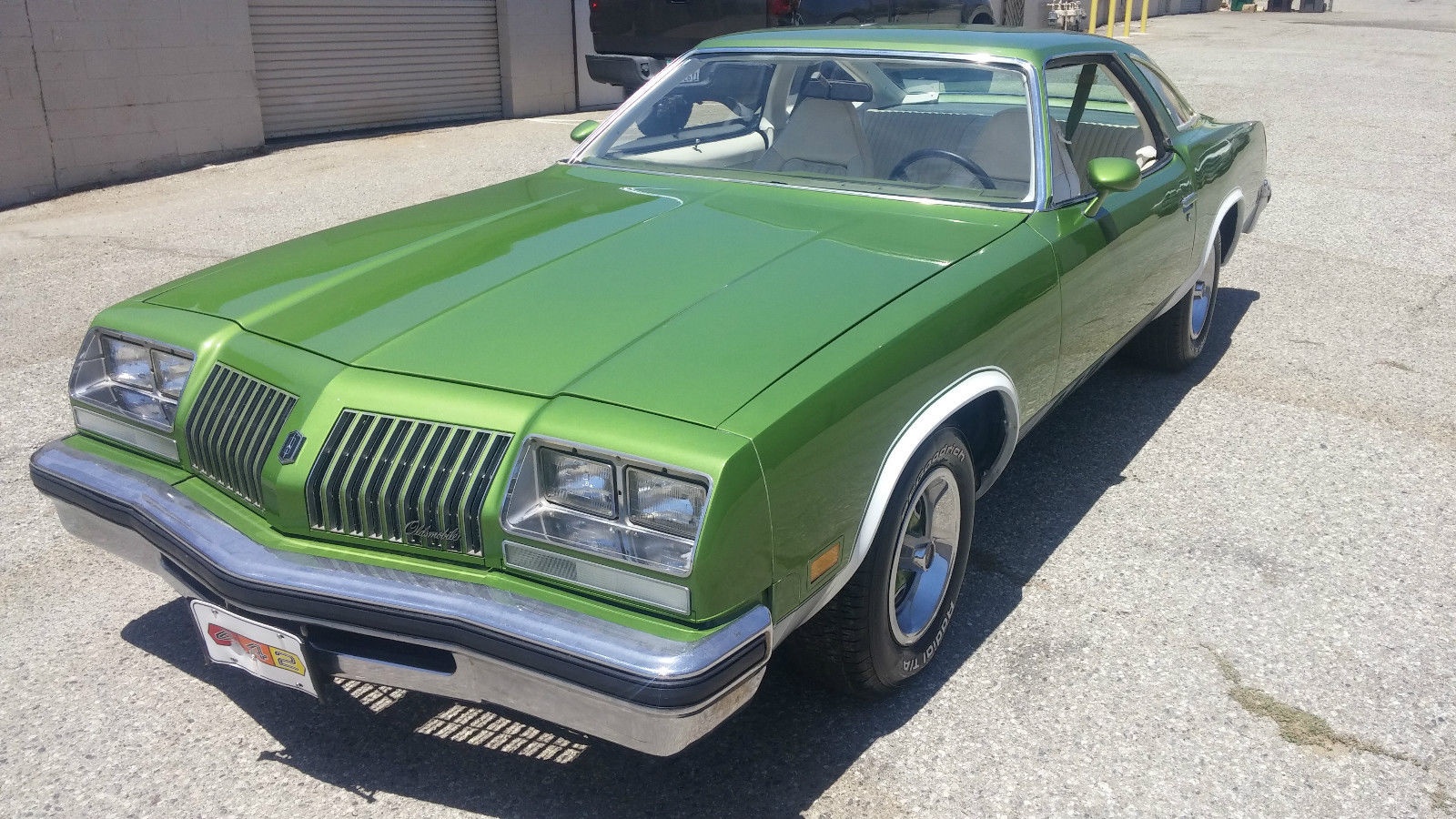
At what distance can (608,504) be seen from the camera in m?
2.31

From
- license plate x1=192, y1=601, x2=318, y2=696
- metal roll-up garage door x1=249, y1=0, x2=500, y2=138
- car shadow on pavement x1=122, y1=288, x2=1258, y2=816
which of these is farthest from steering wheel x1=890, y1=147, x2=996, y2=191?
metal roll-up garage door x1=249, y1=0, x2=500, y2=138

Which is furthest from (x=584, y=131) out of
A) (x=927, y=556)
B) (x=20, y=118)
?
(x=20, y=118)

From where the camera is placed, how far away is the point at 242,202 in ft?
29.1

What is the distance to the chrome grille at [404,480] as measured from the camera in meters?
2.38

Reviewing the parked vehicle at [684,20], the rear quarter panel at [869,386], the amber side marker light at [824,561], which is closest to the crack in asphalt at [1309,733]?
the rear quarter panel at [869,386]

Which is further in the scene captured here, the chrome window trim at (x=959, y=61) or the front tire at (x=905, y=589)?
the chrome window trim at (x=959, y=61)

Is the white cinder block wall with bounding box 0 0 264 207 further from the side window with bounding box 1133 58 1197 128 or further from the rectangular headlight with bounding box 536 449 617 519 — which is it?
the rectangular headlight with bounding box 536 449 617 519

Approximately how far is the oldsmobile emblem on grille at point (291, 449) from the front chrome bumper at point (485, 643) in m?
0.19

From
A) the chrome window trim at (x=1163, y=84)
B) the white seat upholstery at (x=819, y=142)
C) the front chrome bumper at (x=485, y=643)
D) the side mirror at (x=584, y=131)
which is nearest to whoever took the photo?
the front chrome bumper at (x=485, y=643)

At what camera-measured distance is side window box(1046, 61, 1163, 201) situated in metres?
3.85

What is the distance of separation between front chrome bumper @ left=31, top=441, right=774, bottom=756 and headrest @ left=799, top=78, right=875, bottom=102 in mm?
2283

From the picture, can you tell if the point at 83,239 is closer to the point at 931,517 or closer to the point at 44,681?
the point at 44,681

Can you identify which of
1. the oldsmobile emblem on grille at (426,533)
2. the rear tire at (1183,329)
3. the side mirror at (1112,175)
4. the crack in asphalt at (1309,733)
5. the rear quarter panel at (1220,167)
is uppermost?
the side mirror at (1112,175)

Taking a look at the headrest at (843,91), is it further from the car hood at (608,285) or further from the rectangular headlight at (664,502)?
the rectangular headlight at (664,502)
